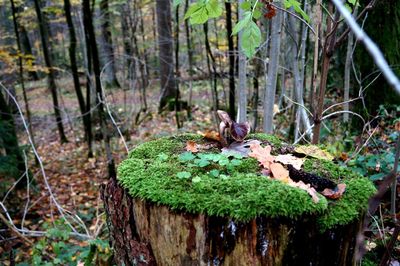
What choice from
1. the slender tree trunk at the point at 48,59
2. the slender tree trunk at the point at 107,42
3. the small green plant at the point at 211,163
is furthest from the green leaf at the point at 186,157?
the slender tree trunk at the point at 48,59

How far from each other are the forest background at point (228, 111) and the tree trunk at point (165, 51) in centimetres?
5

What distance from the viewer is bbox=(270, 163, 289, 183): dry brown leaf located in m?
1.64

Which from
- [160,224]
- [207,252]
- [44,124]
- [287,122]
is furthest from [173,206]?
[44,124]

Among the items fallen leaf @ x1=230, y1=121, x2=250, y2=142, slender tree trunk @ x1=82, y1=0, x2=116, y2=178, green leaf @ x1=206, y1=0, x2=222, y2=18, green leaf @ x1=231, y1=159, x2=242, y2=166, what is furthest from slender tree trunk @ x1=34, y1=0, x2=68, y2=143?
green leaf @ x1=231, y1=159, x2=242, y2=166

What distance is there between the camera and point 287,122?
6.40 m

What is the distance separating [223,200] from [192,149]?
1.99 ft

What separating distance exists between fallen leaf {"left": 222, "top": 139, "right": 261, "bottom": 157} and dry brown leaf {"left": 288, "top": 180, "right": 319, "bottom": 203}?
0.41 metres

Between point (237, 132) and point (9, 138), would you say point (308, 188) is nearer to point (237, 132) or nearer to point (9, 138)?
point (237, 132)

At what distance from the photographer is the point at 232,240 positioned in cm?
146

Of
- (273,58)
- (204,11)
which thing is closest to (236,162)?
(204,11)

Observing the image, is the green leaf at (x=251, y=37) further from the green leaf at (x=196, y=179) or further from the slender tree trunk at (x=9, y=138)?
the slender tree trunk at (x=9, y=138)

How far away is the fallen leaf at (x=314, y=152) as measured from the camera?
79.4 inches

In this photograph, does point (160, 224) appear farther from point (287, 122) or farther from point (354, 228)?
point (287, 122)

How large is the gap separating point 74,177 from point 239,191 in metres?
7.18
